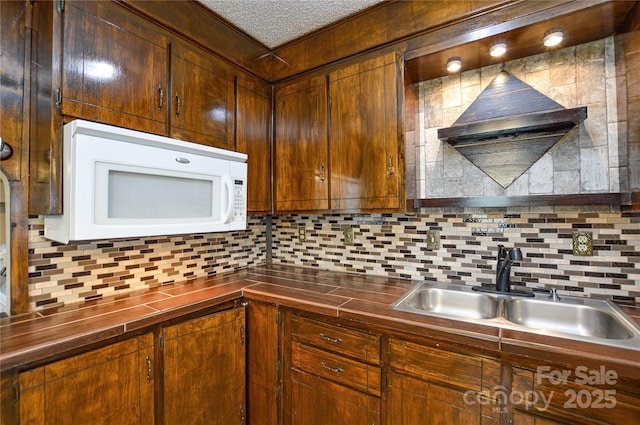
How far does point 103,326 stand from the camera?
1256 mm

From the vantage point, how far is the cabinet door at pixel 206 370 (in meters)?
1.48

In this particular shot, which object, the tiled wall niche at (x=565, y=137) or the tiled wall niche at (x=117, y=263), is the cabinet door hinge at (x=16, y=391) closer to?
the tiled wall niche at (x=117, y=263)

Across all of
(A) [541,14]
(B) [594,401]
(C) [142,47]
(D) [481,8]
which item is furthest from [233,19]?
(B) [594,401]

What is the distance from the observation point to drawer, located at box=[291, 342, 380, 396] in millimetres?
1439

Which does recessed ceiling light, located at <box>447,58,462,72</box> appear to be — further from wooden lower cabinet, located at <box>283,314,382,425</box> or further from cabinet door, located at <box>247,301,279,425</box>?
cabinet door, located at <box>247,301,279,425</box>

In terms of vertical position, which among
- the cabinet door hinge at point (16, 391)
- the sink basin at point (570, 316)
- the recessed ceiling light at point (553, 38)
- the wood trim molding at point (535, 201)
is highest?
the recessed ceiling light at point (553, 38)

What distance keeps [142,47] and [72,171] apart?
29.3 inches

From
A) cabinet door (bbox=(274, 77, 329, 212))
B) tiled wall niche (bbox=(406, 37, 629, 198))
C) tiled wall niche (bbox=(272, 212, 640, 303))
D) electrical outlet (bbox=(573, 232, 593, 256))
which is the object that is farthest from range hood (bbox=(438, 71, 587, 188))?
cabinet door (bbox=(274, 77, 329, 212))

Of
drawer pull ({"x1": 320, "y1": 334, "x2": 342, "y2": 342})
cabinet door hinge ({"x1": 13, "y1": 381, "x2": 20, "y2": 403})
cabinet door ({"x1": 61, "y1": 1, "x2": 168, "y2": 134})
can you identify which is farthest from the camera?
drawer pull ({"x1": 320, "y1": 334, "x2": 342, "y2": 342})

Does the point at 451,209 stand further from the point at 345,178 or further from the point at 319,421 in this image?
the point at 319,421

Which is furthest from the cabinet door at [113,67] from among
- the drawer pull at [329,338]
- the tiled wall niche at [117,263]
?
the drawer pull at [329,338]

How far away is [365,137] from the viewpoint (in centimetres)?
186

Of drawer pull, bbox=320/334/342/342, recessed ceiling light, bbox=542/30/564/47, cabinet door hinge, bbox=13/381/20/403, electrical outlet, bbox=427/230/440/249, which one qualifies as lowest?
drawer pull, bbox=320/334/342/342

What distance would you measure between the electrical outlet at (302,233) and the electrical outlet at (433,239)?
995mm
